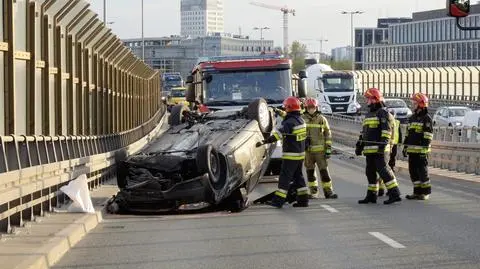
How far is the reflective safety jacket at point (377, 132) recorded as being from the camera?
57.4ft

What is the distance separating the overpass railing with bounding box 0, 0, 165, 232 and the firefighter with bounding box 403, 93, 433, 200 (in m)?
5.49

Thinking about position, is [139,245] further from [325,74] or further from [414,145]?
[325,74]

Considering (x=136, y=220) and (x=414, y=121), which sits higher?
(x=414, y=121)

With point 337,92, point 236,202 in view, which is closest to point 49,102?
point 236,202

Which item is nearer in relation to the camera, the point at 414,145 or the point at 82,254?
the point at 82,254

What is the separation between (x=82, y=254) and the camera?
11.6m

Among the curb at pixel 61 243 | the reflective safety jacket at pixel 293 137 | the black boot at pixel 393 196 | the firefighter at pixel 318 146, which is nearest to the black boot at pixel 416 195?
the black boot at pixel 393 196

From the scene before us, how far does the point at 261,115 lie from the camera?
Answer: 18672 millimetres

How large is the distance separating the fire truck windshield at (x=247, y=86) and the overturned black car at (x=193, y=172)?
6844 mm

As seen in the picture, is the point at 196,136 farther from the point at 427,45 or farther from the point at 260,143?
the point at 427,45

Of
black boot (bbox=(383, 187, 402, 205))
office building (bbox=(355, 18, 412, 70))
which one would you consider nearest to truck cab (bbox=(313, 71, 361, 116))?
black boot (bbox=(383, 187, 402, 205))

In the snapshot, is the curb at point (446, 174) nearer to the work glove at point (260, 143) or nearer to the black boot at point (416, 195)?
the black boot at point (416, 195)

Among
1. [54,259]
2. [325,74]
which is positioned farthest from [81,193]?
[325,74]

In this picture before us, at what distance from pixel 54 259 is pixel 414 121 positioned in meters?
9.81
